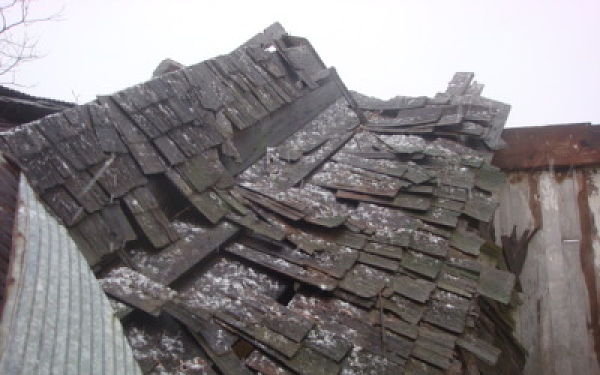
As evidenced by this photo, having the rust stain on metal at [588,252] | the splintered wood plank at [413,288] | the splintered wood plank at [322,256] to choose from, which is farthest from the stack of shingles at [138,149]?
the rust stain on metal at [588,252]

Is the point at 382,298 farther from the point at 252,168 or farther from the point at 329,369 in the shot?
the point at 252,168

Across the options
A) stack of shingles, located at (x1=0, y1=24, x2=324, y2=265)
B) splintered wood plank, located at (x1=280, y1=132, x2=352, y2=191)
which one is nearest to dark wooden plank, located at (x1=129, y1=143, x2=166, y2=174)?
stack of shingles, located at (x1=0, y1=24, x2=324, y2=265)

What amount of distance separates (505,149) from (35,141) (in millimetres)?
5036

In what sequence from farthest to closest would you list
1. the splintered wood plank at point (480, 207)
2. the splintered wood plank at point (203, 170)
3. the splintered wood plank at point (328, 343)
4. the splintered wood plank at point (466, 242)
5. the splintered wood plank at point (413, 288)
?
the splintered wood plank at point (480, 207), the splintered wood plank at point (466, 242), the splintered wood plank at point (203, 170), the splintered wood plank at point (413, 288), the splintered wood plank at point (328, 343)

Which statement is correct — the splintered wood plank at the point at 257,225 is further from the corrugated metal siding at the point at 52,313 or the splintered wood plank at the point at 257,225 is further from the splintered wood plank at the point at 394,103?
the splintered wood plank at the point at 394,103

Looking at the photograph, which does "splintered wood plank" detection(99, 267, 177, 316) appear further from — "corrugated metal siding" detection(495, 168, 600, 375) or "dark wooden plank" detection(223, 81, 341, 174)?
"corrugated metal siding" detection(495, 168, 600, 375)

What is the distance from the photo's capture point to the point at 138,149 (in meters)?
4.31

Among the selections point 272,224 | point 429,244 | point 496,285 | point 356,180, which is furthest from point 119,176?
point 496,285

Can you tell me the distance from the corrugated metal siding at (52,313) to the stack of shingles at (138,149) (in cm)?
81

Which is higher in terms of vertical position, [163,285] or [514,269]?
[514,269]

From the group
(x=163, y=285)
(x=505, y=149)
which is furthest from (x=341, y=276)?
(x=505, y=149)

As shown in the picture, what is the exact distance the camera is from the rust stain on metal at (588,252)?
5.80 metres

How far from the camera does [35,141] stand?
12.1ft

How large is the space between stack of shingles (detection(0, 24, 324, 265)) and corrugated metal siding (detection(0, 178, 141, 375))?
2.64 feet
